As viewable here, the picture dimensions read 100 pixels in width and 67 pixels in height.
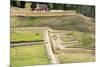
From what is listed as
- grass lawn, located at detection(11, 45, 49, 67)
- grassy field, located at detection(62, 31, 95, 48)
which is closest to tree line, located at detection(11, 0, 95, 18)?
grassy field, located at detection(62, 31, 95, 48)

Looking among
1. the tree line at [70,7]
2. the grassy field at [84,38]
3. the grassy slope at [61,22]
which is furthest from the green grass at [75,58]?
the tree line at [70,7]

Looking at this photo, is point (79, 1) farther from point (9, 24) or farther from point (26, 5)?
point (9, 24)

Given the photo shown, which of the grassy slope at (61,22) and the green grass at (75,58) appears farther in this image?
the green grass at (75,58)

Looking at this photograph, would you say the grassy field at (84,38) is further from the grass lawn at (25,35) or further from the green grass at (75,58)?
the grass lawn at (25,35)

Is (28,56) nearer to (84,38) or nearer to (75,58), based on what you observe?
(75,58)

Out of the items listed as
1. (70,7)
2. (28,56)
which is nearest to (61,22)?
(70,7)

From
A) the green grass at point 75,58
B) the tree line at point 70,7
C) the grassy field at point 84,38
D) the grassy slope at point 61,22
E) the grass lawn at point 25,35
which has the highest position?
the tree line at point 70,7
